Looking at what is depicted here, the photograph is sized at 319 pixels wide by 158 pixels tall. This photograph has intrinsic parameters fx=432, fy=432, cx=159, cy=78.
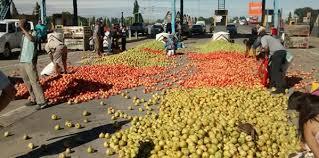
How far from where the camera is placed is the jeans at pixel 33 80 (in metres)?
10.9

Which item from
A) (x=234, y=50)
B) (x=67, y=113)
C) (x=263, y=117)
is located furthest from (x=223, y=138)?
(x=234, y=50)

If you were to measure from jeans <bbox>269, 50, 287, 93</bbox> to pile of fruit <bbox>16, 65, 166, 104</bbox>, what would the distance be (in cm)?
418

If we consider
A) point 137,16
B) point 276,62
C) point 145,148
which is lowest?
point 145,148

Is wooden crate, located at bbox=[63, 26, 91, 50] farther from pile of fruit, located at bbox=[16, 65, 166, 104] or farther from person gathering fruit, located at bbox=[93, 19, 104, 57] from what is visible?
pile of fruit, located at bbox=[16, 65, 166, 104]

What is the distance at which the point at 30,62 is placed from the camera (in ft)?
35.7

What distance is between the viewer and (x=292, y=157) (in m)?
3.78

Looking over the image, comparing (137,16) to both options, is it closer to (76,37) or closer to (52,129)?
(76,37)

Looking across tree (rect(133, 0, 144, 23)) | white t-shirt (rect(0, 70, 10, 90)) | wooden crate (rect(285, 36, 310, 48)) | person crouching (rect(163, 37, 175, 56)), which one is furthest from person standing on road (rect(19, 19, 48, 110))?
tree (rect(133, 0, 144, 23))

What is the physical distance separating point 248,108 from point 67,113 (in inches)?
172

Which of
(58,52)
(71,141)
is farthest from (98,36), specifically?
(71,141)

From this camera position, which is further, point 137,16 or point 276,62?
point 137,16

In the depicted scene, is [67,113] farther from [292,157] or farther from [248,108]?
[292,157]

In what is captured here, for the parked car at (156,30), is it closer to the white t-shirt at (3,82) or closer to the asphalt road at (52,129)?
the asphalt road at (52,129)

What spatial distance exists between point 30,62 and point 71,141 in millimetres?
3456
